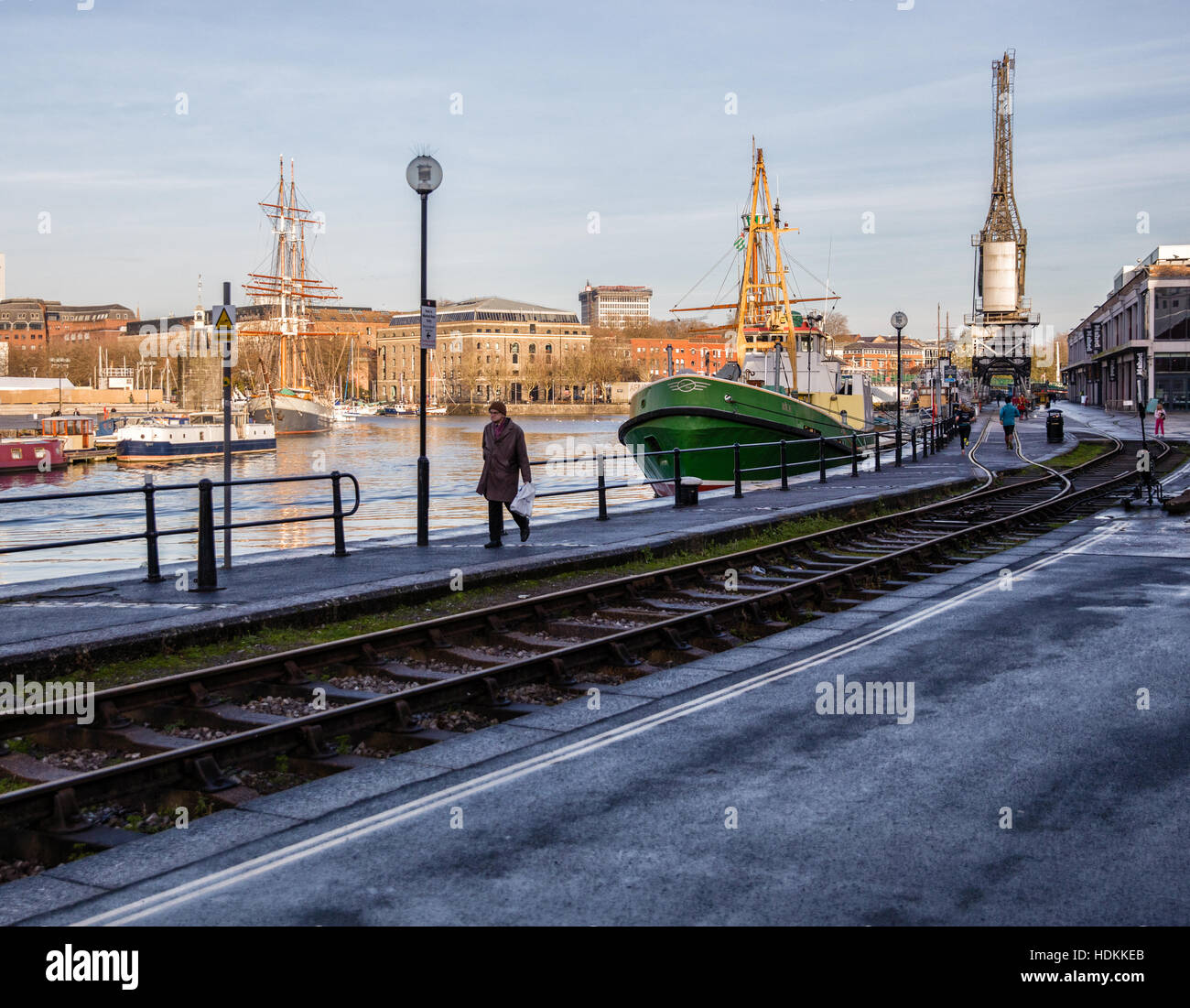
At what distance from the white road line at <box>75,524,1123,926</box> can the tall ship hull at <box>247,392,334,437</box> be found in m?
108

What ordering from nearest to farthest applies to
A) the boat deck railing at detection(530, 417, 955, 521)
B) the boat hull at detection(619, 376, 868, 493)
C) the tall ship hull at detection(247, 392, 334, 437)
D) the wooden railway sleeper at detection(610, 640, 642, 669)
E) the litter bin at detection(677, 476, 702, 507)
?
1. the wooden railway sleeper at detection(610, 640, 642, 669)
2. the boat deck railing at detection(530, 417, 955, 521)
3. the litter bin at detection(677, 476, 702, 507)
4. the boat hull at detection(619, 376, 868, 493)
5. the tall ship hull at detection(247, 392, 334, 437)

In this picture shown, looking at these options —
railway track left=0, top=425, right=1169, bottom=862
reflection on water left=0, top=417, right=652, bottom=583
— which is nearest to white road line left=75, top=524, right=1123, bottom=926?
railway track left=0, top=425, right=1169, bottom=862

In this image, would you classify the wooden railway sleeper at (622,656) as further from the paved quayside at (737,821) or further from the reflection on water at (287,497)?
the reflection on water at (287,497)

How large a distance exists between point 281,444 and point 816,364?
71.9 meters

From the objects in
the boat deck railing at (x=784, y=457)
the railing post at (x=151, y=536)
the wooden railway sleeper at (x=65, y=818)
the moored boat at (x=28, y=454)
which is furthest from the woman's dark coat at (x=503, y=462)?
the moored boat at (x=28, y=454)

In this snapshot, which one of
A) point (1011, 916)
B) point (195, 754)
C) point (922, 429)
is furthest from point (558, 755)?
point (922, 429)

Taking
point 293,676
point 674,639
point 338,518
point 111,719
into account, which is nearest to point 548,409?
point 338,518

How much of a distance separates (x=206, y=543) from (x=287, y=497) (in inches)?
1681

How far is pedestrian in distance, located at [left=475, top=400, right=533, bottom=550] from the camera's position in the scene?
50.2 ft

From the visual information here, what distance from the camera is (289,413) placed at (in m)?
118

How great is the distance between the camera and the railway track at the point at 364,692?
6.43m

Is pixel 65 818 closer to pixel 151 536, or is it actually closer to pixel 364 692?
pixel 364 692

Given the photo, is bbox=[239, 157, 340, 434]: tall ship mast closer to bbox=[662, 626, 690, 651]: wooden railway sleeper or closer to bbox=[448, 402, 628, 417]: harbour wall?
bbox=[448, 402, 628, 417]: harbour wall

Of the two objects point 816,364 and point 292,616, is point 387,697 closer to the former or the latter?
point 292,616
